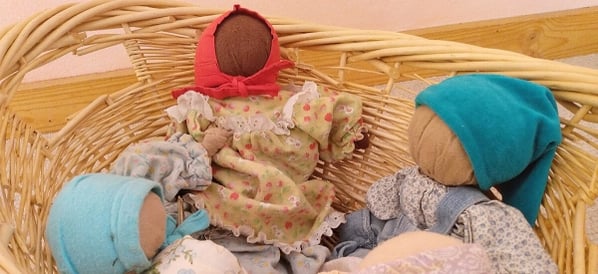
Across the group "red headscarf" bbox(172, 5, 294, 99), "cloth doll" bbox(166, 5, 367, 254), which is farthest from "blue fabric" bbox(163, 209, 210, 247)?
"red headscarf" bbox(172, 5, 294, 99)

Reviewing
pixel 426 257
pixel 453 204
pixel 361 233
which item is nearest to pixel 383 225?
pixel 361 233

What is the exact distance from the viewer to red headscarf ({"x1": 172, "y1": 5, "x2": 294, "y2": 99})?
0.77m

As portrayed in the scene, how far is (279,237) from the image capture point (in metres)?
0.77

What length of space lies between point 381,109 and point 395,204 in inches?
5.7

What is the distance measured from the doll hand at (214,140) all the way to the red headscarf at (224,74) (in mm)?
47

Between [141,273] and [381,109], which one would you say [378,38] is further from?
[141,273]

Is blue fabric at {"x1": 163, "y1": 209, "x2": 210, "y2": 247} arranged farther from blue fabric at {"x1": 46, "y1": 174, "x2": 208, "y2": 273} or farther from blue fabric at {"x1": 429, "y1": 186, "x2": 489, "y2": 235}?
blue fabric at {"x1": 429, "y1": 186, "x2": 489, "y2": 235}

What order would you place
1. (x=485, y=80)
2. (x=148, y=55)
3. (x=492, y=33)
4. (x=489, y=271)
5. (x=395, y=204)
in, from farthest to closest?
(x=492, y=33), (x=148, y=55), (x=395, y=204), (x=485, y=80), (x=489, y=271)

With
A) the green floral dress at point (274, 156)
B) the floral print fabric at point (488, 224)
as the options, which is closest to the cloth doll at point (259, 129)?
the green floral dress at point (274, 156)

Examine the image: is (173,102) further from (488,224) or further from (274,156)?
(488,224)

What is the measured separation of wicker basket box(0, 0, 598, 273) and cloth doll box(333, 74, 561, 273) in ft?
0.11

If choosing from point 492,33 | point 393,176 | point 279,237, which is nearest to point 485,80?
point 393,176

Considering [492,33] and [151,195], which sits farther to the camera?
[492,33]

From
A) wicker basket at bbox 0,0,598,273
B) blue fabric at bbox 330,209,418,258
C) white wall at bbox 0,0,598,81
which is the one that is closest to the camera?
wicker basket at bbox 0,0,598,273
